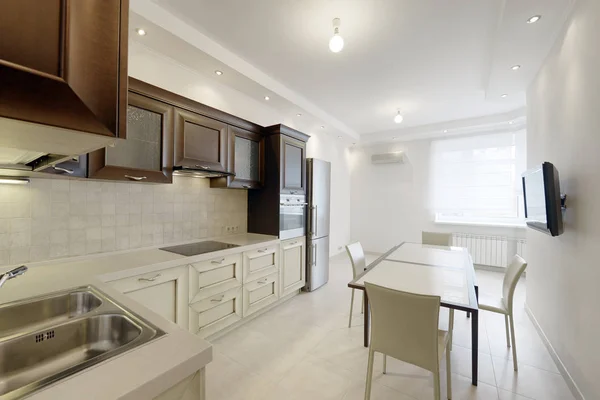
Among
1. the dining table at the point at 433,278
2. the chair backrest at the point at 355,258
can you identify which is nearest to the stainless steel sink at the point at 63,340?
the dining table at the point at 433,278

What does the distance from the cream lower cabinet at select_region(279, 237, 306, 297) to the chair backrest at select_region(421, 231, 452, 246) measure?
72.3 inches

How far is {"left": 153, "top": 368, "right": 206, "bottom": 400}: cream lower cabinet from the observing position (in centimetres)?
77

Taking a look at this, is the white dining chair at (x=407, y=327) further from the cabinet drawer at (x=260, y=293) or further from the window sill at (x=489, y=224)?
the window sill at (x=489, y=224)

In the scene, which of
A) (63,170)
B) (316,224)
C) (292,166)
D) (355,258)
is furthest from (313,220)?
(63,170)

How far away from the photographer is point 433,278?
2102 millimetres

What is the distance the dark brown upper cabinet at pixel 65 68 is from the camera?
1.51ft

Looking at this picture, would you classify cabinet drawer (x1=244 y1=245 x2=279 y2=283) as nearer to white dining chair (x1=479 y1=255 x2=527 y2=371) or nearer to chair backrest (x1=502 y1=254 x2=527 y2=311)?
white dining chair (x1=479 y1=255 x2=527 y2=371)

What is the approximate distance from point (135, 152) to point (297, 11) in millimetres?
1826

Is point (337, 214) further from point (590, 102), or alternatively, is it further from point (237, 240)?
point (590, 102)

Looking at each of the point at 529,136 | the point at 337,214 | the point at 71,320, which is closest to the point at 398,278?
the point at 71,320

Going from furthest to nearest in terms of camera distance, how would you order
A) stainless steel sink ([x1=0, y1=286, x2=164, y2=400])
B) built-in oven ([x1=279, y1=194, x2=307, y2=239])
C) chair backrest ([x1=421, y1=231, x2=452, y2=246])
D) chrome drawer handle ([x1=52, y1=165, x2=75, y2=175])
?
1. chair backrest ([x1=421, y1=231, x2=452, y2=246])
2. built-in oven ([x1=279, y1=194, x2=307, y2=239])
3. chrome drawer handle ([x1=52, y1=165, x2=75, y2=175])
4. stainless steel sink ([x1=0, y1=286, x2=164, y2=400])

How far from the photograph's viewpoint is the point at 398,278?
2.11m

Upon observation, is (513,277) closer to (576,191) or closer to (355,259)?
(576,191)

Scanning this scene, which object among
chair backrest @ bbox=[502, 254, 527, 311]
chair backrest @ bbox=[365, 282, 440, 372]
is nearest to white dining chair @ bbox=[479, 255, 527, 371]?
chair backrest @ bbox=[502, 254, 527, 311]
